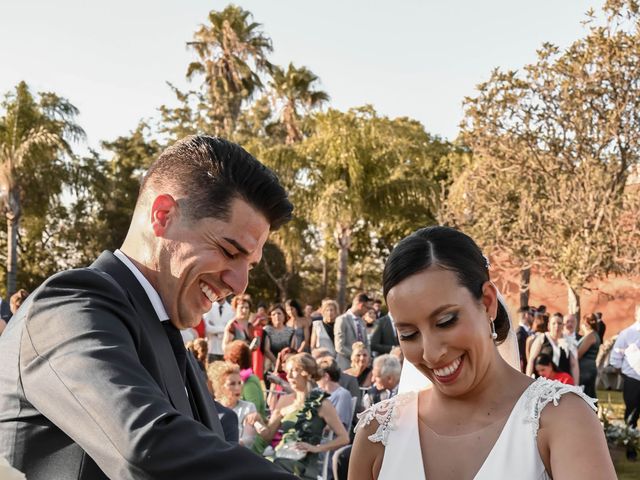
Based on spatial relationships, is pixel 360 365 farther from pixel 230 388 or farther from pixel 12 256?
pixel 12 256

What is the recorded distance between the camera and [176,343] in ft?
6.36

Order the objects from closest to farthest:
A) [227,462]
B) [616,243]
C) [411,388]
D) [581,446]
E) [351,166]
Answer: [227,462], [581,446], [411,388], [616,243], [351,166]

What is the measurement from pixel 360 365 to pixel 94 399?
8.44m

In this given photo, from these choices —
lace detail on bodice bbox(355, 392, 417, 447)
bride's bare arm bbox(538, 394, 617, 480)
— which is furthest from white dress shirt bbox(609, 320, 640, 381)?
bride's bare arm bbox(538, 394, 617, 480)

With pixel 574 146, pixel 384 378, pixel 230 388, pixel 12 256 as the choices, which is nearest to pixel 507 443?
pixel 230 388

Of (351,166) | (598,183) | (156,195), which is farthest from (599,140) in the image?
(156,195)

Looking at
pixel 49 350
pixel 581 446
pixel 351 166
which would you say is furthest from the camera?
pixel 351 166

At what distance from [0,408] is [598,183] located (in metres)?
19.8

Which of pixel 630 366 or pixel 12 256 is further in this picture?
pixel 12 256

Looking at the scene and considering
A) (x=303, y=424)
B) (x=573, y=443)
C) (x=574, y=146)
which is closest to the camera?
(x=573, y=443)

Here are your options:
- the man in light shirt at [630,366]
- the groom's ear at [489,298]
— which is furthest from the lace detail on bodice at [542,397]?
the man in light shirt at [630,366]

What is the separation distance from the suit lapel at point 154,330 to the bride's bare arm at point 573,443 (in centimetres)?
111

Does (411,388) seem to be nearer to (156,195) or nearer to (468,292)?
(468,292)

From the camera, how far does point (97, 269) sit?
1.83 meters
